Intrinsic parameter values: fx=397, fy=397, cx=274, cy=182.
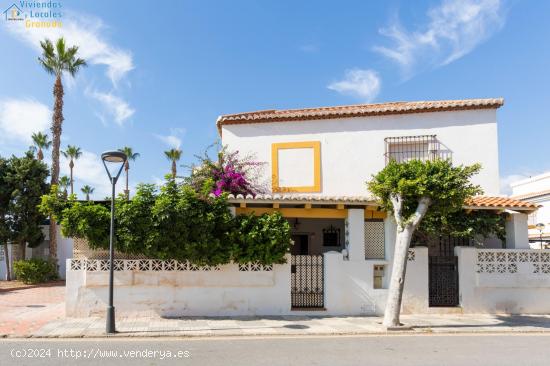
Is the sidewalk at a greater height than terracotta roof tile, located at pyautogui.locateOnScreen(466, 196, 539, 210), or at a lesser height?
lesser

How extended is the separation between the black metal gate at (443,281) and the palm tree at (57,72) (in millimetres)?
17753

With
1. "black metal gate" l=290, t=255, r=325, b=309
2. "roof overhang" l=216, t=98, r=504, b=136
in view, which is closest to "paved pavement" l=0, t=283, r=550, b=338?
"black metal gate" l=290, t=255, r=325, b=309

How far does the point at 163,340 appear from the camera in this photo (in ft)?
27.0

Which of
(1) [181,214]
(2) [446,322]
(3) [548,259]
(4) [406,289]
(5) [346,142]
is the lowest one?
(2) [446,322]

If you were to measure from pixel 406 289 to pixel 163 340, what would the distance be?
21.7ft

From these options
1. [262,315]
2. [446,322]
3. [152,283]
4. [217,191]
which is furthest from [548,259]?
[152,283]

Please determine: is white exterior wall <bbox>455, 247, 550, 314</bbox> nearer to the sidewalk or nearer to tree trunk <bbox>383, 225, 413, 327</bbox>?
the sidewalk

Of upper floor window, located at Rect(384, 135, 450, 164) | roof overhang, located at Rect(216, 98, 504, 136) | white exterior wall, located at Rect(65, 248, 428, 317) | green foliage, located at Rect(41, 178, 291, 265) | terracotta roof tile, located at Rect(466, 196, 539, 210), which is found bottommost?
white exterior wall, located at Rect(65, 248, 428, 317)

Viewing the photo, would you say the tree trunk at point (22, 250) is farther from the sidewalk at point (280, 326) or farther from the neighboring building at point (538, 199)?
the neighboring building at point (538, 199)

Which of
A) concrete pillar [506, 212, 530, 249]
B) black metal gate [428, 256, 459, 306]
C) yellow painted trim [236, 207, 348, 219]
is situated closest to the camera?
black metal gate [428, 256, 459, 306]

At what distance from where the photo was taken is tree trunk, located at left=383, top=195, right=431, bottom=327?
9.48 m

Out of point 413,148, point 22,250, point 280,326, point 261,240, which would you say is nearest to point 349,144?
point 413,148

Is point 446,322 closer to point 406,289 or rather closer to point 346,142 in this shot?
point 406,289

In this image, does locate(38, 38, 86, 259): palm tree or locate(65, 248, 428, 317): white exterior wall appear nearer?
locate(65, 248, 428, 317): white exterior wall
